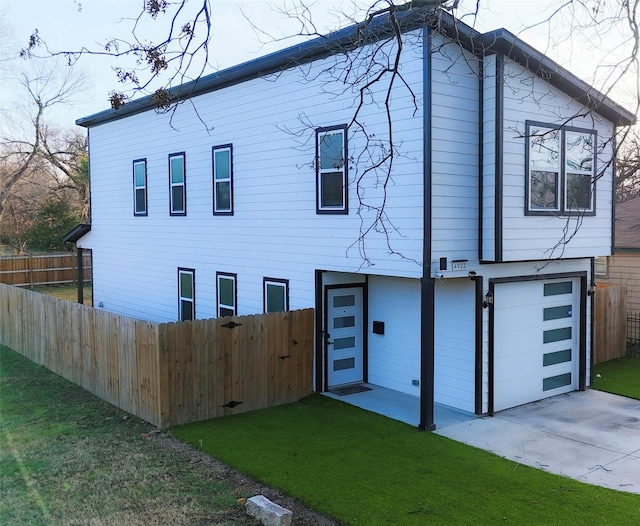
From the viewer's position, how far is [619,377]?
12.8m

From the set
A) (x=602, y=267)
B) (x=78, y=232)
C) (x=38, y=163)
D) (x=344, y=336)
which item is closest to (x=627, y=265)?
(x=602, y=267)

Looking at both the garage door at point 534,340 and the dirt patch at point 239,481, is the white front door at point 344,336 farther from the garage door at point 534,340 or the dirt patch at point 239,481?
Result: the dirt patch at point 239,481

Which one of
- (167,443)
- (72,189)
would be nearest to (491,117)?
(167,443)

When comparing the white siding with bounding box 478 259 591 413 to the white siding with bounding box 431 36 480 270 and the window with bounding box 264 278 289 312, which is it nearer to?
the white siding with bounding box 431 36 480 270

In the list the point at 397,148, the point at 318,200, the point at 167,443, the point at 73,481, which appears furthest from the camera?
the point at 318,200

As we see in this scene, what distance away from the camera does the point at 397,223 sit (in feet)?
31.3

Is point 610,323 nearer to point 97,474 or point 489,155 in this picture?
point 489,155

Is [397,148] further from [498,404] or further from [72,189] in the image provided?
[72,189]

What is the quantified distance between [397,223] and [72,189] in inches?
1480

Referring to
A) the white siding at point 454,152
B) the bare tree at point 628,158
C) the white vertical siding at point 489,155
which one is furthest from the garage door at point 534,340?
the bare tree at point 628,158

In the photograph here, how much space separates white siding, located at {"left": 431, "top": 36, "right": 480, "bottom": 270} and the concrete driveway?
2.59m

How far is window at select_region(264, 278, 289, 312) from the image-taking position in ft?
39.4

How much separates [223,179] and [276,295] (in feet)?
9.54

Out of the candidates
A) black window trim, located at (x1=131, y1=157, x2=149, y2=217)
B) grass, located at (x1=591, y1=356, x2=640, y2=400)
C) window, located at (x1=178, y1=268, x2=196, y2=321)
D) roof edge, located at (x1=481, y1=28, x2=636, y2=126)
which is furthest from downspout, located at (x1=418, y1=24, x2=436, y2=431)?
black window trim, located at (x1=131, y1=157, x2=149, y2=217)
